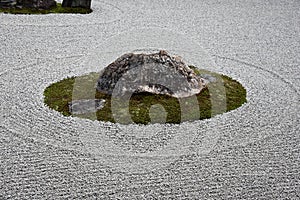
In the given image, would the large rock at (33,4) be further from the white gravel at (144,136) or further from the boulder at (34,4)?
the white gravel at (144,136)

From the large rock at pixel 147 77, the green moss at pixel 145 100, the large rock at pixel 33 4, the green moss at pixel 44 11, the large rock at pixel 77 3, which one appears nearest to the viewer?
the green moss at pixel 145 100

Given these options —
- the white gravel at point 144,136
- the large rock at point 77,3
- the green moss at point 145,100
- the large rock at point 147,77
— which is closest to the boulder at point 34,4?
the large rock at point 77,3

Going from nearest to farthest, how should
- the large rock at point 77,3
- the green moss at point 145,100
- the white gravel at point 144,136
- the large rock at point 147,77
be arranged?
the white gravel at point 144,136, the green moss at point 145,100, the large rock at point 147,77, the large rock at point 77,3

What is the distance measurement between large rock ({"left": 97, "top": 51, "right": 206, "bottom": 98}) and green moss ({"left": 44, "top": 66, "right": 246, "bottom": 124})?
0.06 meters

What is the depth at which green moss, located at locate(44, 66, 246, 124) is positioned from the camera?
10.7 feet

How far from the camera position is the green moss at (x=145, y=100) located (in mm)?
3256

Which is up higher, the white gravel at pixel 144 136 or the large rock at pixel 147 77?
Answer: the large rock at pixel 147 77

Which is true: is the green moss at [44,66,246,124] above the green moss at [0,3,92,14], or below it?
above

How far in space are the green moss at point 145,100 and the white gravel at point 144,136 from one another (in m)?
0.09

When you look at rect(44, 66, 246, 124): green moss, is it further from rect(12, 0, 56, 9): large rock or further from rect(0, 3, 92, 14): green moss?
rect(12, 0, 56, 9): large rock

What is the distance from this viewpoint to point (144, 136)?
3.01 meters

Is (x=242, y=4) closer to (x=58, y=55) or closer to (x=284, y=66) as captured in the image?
(x=284, y=66)

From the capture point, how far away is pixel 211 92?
3684 millimetres

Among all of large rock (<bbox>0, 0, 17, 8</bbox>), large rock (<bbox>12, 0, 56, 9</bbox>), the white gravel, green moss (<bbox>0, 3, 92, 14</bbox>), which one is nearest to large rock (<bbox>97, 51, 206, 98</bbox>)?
the white gravel
